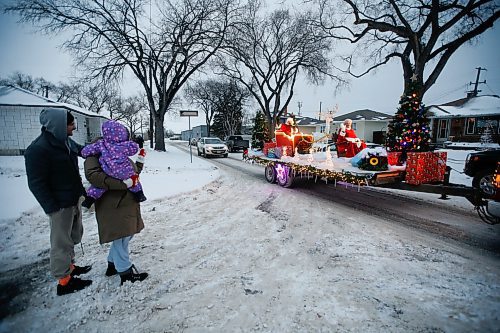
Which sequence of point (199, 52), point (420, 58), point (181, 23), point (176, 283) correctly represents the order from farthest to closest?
point (199, 52) → point (181, 23) → point (420, 58) → point (176, 283)

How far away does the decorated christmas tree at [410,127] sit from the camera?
229 inches

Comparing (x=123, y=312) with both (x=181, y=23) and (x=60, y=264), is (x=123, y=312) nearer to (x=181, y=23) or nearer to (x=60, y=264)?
(x=60, y=264)

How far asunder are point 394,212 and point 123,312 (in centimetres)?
565

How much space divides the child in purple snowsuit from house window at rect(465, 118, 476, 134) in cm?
3586

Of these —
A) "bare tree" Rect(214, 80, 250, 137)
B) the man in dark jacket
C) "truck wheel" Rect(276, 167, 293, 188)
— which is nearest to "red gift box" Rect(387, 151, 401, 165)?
"truck wheel" Rect(276, 167, 293, 188)

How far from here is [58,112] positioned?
2.72 metres

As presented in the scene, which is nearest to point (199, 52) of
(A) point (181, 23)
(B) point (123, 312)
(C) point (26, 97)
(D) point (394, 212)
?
(A) point (181, 23)

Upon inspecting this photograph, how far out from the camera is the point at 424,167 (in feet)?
16.0

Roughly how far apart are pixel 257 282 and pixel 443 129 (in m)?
36.2

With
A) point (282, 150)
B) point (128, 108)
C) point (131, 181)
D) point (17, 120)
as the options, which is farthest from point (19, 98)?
point (128, 108)

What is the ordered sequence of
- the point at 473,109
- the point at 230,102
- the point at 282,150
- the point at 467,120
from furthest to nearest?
1. the point at 230,102
2. the point at 467,120
3. the point at 473,109
4. the point at 282,150

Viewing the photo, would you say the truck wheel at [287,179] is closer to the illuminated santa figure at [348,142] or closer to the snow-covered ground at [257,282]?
the illuminated santa figure at [348,142]

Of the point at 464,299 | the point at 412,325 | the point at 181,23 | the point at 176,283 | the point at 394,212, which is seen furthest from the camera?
the point at 181,23

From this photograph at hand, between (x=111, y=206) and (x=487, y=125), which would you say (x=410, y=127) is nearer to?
(x=111, y=206)
